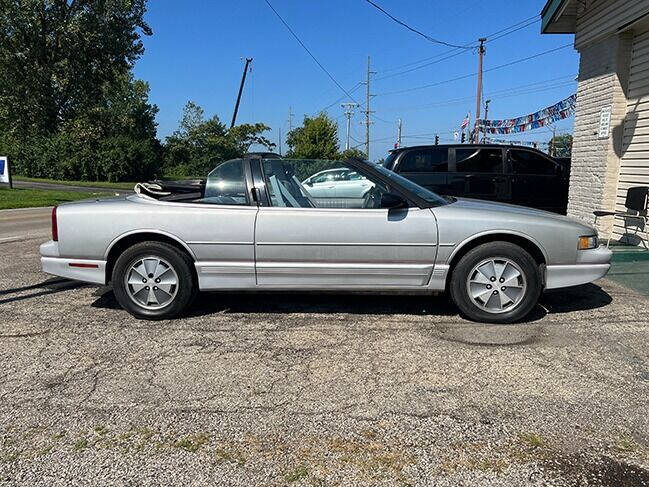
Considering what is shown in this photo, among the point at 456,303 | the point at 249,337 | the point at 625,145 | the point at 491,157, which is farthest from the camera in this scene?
the point at 491,157

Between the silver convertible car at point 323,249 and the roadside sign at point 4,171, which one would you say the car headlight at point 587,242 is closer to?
the silver convertible car at point 323,249

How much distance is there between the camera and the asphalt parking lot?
2377 millimetres

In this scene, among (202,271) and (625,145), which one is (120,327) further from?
(625,145)

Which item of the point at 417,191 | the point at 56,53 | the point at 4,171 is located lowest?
the point at 417,191

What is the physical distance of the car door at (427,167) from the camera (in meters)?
9.83

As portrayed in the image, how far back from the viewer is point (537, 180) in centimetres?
1003

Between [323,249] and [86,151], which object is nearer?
[323,249]

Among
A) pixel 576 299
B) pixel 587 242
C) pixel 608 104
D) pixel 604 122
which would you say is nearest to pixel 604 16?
pixel 608 104

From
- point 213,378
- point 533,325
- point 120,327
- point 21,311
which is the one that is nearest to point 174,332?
point 120,327

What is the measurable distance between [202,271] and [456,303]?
2.22 m

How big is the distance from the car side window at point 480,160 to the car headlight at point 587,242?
5.50m

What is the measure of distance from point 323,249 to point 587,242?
2.31 m

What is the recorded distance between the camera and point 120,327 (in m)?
4.28

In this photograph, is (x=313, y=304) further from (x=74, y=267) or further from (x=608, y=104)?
(x=608, y=104)
